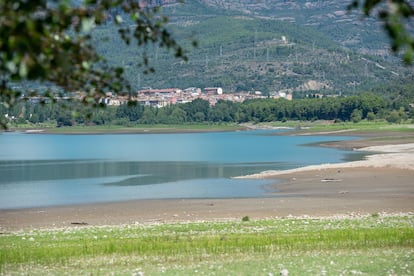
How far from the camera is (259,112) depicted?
18400 cm

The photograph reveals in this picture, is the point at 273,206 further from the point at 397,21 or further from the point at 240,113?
the point at 240,113

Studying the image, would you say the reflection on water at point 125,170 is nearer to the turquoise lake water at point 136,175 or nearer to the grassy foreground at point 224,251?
the turquoise lake water at point 136,175

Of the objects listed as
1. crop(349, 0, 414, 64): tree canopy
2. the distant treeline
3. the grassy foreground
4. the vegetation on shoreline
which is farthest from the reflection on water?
the vegetation on shoreline

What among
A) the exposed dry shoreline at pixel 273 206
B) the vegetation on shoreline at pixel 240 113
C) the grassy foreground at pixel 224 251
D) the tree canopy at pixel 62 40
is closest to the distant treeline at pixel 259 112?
the vegetation on shoreline at pixel 240 113

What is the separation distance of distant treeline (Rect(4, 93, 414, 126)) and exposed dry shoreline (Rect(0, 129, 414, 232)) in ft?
334

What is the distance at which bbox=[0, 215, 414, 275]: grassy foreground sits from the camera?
13742mm

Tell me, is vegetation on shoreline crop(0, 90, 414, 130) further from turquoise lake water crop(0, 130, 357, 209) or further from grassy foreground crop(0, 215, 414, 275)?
grassy foreground crop(0, 215, 414, 275)

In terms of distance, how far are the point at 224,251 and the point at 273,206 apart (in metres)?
17.1

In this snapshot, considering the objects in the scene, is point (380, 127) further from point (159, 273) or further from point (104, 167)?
point (159, 273)

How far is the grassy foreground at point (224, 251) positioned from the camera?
1374 cm

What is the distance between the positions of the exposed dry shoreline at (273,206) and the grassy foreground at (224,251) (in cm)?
732

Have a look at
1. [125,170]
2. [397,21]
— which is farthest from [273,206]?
[125,170]

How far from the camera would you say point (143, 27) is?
778cm

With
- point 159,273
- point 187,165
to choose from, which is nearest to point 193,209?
point 159,273
